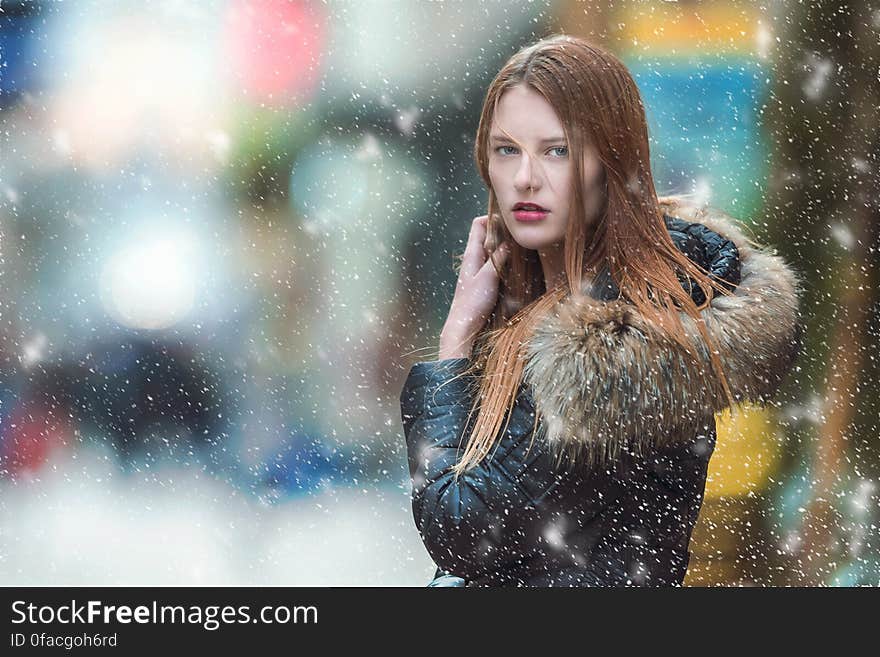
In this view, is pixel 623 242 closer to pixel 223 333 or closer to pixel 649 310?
pixel 649 310

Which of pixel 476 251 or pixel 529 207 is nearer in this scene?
pixel 529 207

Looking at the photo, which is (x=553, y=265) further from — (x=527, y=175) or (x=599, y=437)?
(x=599, y=437)

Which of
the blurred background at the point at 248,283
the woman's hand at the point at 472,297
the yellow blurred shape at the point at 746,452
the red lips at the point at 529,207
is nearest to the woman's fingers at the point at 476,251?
the woman's hand at the point at 472,297

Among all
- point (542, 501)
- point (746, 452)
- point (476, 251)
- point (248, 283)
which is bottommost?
point (542, 501)

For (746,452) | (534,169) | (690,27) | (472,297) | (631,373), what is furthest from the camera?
(746,452)

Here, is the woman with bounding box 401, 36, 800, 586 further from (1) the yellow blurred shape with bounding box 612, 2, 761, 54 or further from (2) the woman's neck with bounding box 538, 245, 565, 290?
(1) the yellow blurred shape with bounding box 612, 2, 761, 54

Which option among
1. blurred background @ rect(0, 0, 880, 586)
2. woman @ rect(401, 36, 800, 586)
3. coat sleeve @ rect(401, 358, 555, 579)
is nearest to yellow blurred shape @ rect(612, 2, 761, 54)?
blurred background @ rect(0, 0, 880, 586)

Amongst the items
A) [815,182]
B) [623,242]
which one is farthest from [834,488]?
[623,242]

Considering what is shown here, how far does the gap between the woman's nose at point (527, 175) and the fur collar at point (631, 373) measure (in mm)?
161

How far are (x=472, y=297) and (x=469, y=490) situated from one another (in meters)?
0.29

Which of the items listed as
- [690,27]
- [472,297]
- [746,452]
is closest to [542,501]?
[472,297]

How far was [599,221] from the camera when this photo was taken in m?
1.21

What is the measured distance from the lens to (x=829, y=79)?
1.68m

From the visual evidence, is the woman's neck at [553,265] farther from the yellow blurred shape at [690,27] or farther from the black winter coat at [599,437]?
the yellow blurred shape at [690,27]
